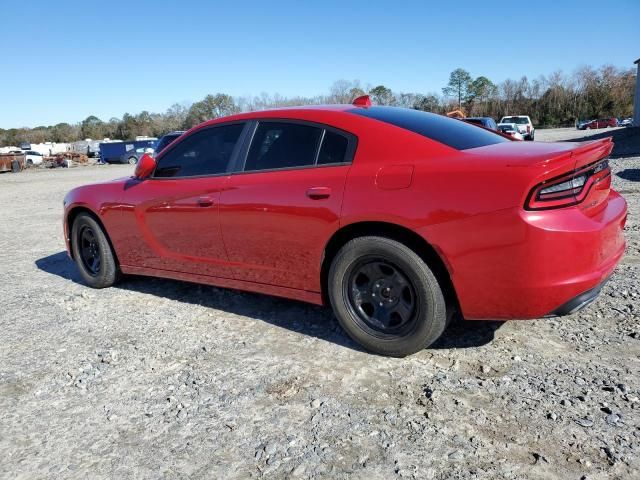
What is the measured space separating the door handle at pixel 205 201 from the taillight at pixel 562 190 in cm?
226

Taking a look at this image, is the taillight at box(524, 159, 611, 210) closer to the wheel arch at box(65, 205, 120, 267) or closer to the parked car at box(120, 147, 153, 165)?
the wheel arch at box(65, 205, 120, 267)

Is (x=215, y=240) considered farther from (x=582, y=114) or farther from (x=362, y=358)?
(x=582, y=114)

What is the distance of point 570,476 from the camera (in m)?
1.99

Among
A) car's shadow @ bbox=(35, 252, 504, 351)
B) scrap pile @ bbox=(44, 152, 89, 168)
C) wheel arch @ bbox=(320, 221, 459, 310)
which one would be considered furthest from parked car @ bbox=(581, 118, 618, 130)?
wheel arch @ bbox=(320, 221, 459, 310)

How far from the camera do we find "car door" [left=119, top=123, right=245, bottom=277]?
3803 mm

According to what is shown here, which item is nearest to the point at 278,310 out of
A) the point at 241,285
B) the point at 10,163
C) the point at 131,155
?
the point at 241,285

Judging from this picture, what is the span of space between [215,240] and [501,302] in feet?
6.96

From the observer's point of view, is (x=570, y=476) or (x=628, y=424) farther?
(x=628, y=424)

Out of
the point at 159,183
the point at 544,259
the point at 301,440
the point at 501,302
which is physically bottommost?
the point at 301,440

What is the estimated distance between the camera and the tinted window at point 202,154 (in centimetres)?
384

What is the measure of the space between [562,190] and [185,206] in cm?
271

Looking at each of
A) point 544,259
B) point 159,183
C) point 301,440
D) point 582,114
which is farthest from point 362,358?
point 582,114

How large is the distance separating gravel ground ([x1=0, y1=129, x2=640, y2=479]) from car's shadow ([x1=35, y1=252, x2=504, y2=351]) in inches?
0.8

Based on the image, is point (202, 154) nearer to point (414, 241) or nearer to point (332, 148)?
point (332, 148)
